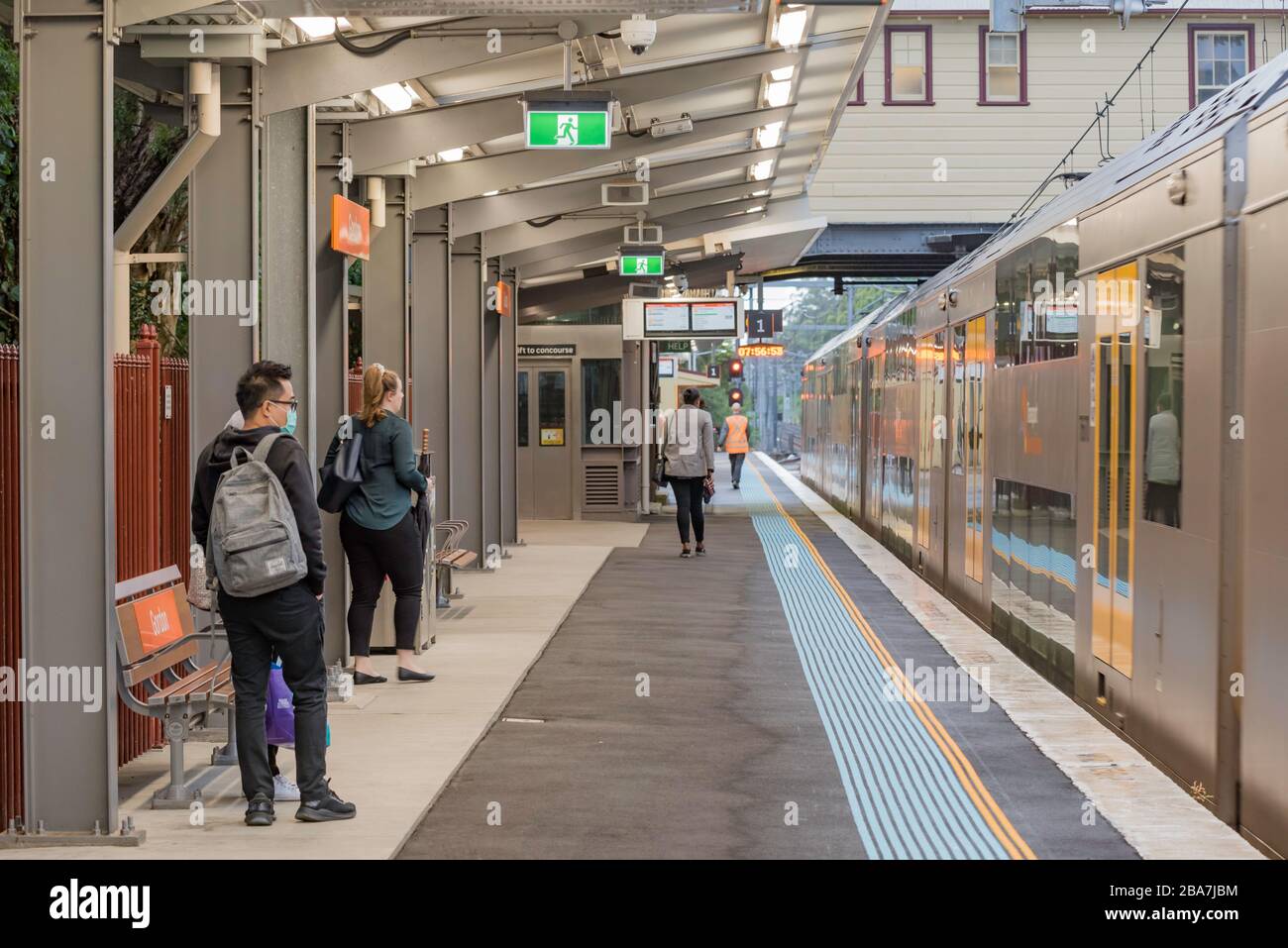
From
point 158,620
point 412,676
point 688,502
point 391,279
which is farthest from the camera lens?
point 688,502

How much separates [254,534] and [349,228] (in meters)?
4.16

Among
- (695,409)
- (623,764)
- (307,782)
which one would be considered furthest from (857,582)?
(307,782)

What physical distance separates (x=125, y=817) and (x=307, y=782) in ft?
2.25

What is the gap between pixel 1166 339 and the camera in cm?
703

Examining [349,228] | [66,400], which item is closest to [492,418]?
[349,228]

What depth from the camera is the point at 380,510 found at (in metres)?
9.60

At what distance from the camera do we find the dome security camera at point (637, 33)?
9070 millimetres

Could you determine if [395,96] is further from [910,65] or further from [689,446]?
[910,65]

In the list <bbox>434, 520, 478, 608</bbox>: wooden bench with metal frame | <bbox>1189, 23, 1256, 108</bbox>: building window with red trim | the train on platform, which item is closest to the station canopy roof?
the train on platform

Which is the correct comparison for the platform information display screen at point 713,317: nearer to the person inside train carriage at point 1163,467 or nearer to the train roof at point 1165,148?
the train roof at point 1165,148

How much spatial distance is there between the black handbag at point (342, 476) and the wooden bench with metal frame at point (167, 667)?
1698 mm

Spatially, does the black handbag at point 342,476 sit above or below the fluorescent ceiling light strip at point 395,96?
below

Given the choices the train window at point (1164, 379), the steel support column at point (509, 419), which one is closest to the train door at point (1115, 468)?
the train window at point (1164, 379)
